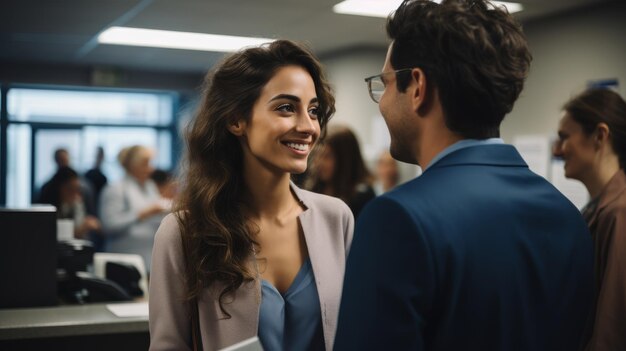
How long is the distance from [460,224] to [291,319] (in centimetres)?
69

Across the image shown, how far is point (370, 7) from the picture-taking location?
4.86 m

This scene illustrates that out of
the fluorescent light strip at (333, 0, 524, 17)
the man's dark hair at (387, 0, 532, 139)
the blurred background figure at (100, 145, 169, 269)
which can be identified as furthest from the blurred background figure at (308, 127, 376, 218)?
the man's dark hair at (387, 0, 532, 139)

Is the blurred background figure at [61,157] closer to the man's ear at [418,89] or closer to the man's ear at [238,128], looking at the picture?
the man's ear at [238,128]

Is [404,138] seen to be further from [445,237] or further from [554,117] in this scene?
[554,117]

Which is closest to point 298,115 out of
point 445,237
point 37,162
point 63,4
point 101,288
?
point 445,237

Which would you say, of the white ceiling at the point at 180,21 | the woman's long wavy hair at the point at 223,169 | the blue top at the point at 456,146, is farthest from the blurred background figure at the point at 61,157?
the blue top at the point at 456,146

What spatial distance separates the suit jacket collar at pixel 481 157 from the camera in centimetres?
101

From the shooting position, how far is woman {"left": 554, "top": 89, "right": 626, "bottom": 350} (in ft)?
5.98

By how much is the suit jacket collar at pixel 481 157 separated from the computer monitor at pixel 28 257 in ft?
5.53

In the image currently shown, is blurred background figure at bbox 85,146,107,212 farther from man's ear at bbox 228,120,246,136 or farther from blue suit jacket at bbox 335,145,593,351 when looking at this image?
blue suit jacket at bbox 335,145,593,351

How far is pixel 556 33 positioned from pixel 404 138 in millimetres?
4414

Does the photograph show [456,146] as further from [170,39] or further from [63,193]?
[170,39]

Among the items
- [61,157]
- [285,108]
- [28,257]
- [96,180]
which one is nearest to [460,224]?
[285,108]

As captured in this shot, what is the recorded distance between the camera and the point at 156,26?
552cm
